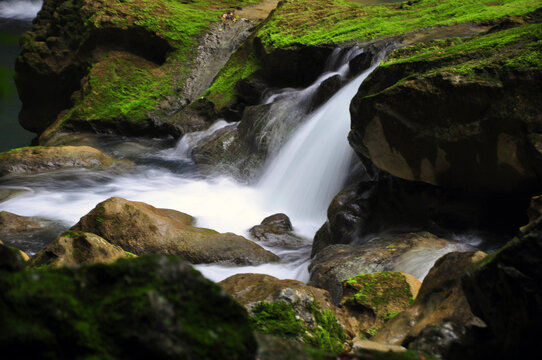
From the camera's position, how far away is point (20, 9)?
2656 cm

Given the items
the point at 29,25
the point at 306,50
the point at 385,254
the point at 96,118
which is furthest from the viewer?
the point at 29,25

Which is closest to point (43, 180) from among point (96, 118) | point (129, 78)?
point (96, 118)

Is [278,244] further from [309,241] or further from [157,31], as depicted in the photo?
[157,31]

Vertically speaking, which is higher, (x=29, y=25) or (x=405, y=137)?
(x=405, y=137)

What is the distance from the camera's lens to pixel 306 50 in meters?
10.4

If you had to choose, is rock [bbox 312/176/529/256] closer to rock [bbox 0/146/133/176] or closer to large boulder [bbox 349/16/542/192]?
large boulder [bbox 349/16/542/192]

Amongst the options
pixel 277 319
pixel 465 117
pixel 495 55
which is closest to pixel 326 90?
pixel 495 55

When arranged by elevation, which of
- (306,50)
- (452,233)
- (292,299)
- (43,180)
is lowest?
(43,180)

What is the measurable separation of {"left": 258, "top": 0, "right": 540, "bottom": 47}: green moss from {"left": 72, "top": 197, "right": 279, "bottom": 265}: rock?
563cm

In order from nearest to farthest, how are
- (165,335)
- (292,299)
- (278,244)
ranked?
1. (165,335)
2. (292,299)
3. (278,244)

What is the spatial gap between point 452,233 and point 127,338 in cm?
436

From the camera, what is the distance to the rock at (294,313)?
327 cm

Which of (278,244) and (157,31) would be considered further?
(157,31)

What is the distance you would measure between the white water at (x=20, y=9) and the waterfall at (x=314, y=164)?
22.3 m
